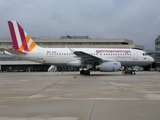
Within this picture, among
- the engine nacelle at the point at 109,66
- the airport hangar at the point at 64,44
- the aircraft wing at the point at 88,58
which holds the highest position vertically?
the airport hangar at the point at 64,44

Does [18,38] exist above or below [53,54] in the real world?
above

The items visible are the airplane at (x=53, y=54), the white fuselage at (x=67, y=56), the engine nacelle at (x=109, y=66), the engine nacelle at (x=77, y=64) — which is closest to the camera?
the engine nacelle at (x=109, y=66)

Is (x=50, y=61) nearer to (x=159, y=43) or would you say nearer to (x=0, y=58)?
(x=0, y=58)

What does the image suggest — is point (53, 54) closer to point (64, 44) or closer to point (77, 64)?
→ point (77, 64)

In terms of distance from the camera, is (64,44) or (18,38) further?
(64,44)

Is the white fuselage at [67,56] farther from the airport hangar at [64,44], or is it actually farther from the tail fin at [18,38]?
the airport hangar at [64,44]

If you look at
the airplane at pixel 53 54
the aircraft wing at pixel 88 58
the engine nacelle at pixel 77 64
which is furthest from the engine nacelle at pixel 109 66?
the engine nacelle at pixel 77 64

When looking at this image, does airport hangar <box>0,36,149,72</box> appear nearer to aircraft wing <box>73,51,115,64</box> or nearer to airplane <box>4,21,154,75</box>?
airplane <box>4,21,154,75</box>

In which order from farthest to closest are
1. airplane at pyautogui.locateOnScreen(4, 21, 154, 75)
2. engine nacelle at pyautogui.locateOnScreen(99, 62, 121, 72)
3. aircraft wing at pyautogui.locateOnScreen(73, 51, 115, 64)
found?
1. airplane at pyautogui.locateOnScreen(4, 21, 154, 75)
2. engine nacelle at pyautogui.locateOnScreen(99, 62, 121, 72)
3. aircraft wing at pyautogui.locateOnScreen(73, 51, 115, 64)

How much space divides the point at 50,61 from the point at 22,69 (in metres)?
44.6

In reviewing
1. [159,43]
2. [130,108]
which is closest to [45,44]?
[159,43]

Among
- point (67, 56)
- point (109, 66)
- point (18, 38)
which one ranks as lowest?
point (109, 66)

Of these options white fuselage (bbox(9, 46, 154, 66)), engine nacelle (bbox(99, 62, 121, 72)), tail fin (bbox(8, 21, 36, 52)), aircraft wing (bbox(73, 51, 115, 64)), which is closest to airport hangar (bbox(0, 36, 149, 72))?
tail fin (bbox(8, 21, 36, 52))

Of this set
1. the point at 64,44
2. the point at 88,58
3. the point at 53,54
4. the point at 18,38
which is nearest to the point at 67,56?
the point at 53,54
